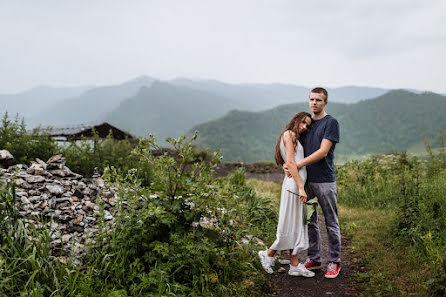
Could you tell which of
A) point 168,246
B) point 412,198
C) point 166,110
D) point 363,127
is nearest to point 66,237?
point 168,246

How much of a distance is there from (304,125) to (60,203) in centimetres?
320

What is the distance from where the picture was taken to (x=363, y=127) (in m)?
55.1

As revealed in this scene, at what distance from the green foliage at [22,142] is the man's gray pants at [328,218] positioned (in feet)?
15.0

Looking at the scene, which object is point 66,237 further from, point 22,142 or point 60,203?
point 22,142

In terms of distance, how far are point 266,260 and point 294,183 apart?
104 cm

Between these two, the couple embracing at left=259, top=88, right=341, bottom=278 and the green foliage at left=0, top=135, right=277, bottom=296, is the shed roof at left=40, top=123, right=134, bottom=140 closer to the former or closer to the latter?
the green foliage at left=0, top=135, right=277, bottom=296

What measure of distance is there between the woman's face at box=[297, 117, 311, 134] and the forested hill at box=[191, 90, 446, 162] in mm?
43771

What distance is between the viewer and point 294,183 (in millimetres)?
3453

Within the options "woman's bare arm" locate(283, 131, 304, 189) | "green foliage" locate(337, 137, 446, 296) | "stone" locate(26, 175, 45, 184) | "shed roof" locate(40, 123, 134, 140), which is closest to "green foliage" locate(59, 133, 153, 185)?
"stone" locate(26, 175, 45, 184)

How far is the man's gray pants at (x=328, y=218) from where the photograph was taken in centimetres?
346

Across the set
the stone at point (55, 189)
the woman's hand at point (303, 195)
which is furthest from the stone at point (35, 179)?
the woman's hand at point (303, 195)

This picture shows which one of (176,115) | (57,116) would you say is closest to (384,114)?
(176,115)

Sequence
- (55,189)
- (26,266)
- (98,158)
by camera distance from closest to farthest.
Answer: (26,266) → (55,189) → (98,158)

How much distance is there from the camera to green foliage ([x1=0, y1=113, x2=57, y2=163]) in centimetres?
530
